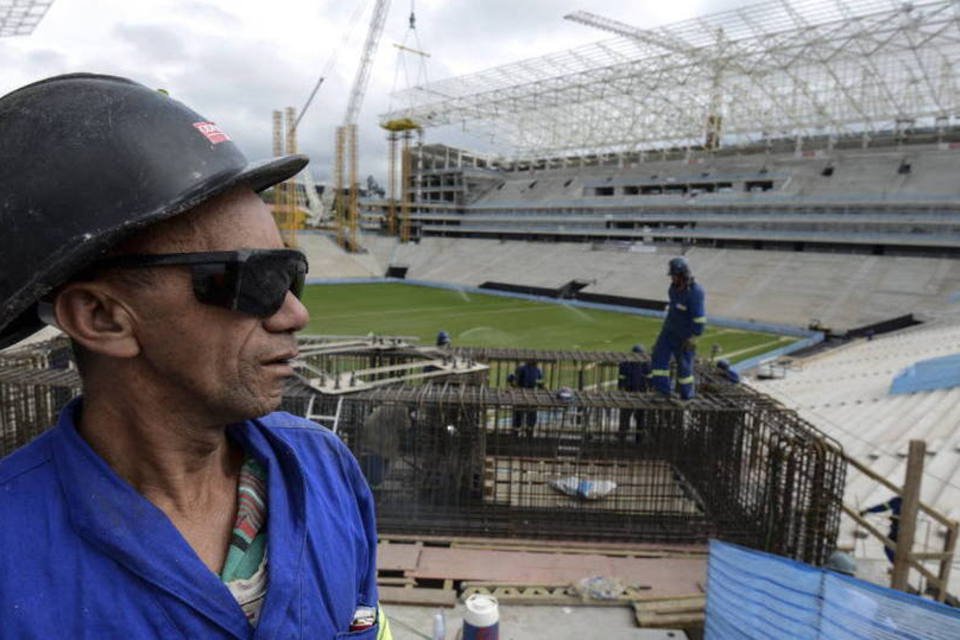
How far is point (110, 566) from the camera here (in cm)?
101

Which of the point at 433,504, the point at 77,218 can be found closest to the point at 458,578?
the point at 433,504

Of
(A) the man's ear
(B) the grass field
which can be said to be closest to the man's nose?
(A) the man's ear

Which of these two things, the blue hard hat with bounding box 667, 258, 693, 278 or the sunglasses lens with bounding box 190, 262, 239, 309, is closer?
the sunglasses lens with bounding box 190, 262, 239, 309

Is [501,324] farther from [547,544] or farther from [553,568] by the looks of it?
[553,568]

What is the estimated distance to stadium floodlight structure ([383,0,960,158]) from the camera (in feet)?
128

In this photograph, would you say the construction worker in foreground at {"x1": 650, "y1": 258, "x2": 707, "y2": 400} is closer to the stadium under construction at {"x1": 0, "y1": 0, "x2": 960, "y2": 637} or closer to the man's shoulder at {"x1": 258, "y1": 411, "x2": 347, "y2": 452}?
the stadium under construction at {"x1": 0, "y1": 0, "x2": 960, "y2": 637}

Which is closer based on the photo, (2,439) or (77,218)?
(77,218)

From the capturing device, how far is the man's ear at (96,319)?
3.39 ft

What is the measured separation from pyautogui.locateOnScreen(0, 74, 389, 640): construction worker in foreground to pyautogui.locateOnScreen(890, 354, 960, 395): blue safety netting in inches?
653

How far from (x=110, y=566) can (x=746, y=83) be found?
62735mm

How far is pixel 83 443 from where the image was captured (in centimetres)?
108

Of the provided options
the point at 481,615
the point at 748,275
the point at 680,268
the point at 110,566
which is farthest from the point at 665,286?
the point at 110,566

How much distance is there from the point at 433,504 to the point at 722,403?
4.54m

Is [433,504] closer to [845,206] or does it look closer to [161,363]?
[161,363]
